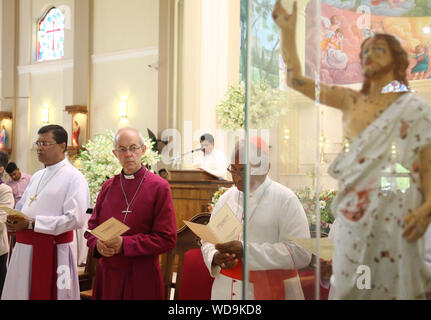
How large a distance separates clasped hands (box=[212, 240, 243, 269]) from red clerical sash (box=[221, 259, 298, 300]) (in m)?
0.44

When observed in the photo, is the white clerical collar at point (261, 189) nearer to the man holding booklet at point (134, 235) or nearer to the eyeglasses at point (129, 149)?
the man holding booklet at point (134, 235)

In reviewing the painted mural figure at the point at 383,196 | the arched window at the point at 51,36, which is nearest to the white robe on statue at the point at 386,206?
the painted mural figure at the point at 383,196

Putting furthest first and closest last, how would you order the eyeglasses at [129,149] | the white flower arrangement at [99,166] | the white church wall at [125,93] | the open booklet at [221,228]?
the white church wall at [125,93], the white flower arrangement at [99,166], the eyeglasses at [129,149], the open booklet at [221,228]

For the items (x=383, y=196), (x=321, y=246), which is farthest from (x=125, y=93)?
(x=383, y=196)

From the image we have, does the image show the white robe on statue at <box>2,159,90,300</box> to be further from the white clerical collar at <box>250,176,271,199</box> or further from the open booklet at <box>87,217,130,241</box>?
the white clerical collar at <box>250,176,271,199</box>

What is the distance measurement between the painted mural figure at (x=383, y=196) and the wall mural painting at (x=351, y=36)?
6.5 inches

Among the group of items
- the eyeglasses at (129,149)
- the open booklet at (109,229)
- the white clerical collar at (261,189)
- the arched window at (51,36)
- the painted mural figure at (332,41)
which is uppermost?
the arched window at (51,36)

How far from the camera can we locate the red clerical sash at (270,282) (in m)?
1.84

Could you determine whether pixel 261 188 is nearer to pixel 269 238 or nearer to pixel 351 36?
pixel 269 238

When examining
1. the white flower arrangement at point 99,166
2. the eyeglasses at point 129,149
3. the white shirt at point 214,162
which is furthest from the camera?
the white shirt at point 214,162

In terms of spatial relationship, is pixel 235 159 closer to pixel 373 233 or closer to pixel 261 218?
pixel 261 218

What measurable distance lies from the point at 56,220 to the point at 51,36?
11.6 meters

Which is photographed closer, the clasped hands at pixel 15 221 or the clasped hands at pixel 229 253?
the clasped hands at pixel 229 253
